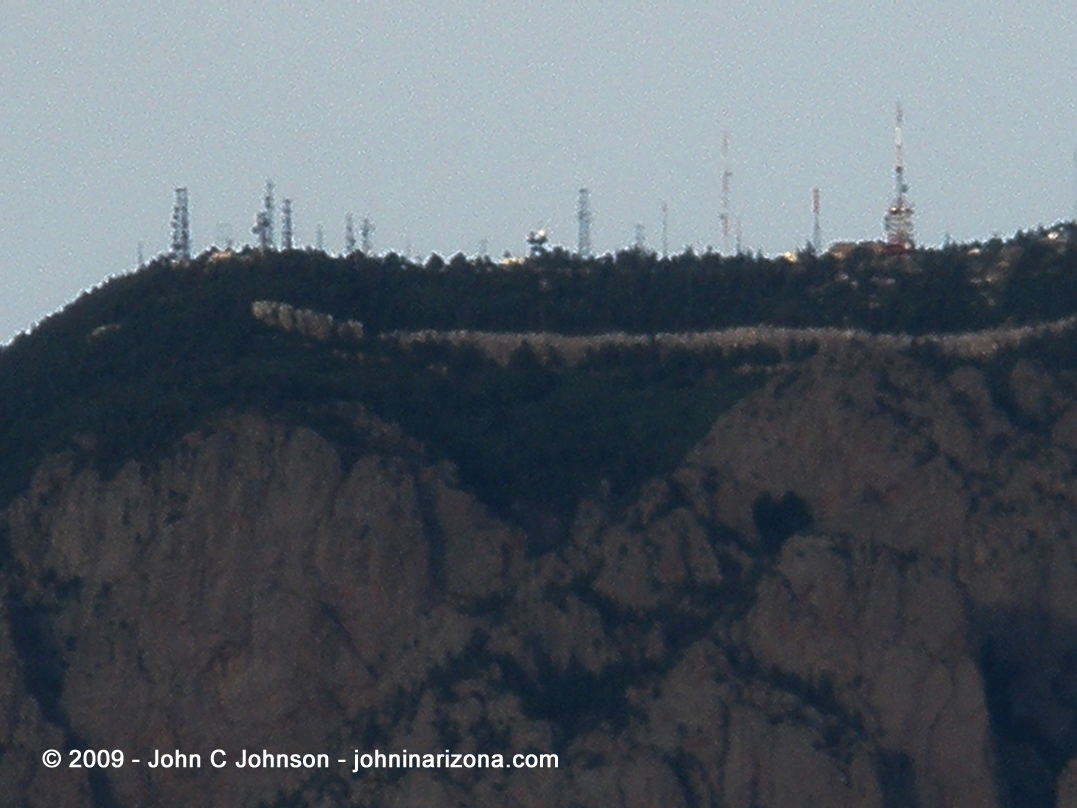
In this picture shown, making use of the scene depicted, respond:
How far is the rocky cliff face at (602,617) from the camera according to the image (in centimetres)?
6062

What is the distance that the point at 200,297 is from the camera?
77.2m

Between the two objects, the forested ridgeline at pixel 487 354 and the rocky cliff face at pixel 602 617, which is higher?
the forested ridgeline at pixel 487 354

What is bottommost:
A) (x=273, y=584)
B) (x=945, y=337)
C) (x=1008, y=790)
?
(x=1008, y=790)

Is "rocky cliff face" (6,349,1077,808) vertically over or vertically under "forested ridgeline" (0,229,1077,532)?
under

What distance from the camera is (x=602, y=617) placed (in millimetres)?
63688

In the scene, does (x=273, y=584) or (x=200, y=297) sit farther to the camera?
(x=200, y=297)

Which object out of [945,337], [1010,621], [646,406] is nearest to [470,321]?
[646,406]

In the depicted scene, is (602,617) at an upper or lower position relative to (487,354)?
lower

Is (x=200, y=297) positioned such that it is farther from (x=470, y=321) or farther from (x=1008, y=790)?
(x=1008, y=790)

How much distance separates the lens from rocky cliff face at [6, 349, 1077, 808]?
60.6 m

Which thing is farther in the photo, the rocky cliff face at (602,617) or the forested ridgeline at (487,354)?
the forested ridgeline at (487,354)

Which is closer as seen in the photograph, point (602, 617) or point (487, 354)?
point (602, 617)

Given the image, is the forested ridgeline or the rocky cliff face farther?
the forested ridgeline

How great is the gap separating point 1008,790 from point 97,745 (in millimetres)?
19413
